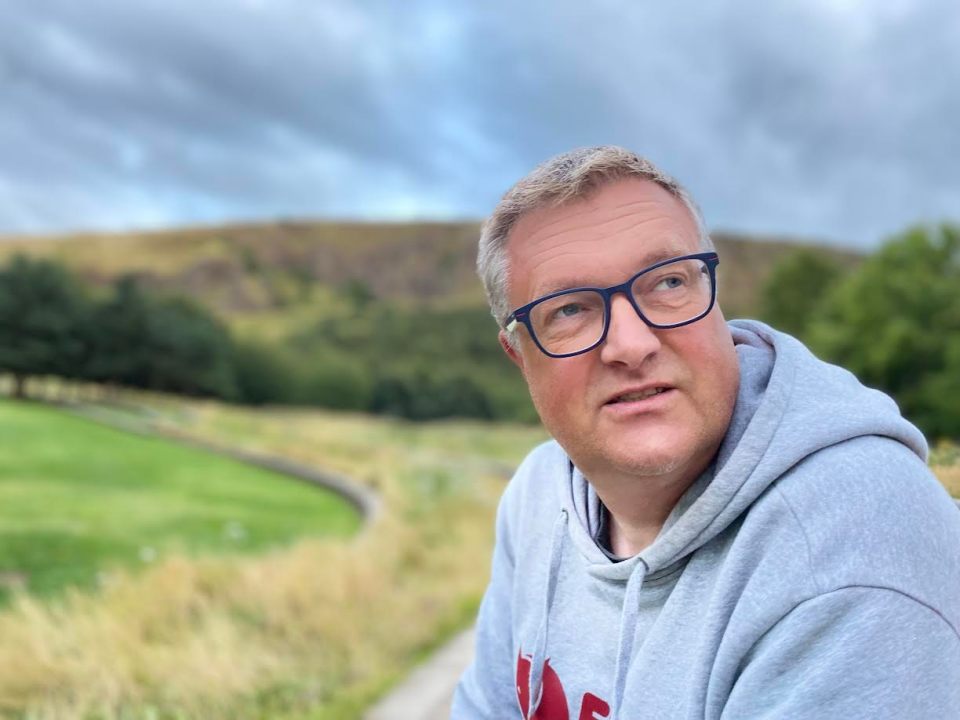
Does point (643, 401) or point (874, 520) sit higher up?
point (643, 401)

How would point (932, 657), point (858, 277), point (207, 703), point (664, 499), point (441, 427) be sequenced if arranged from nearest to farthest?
point (932, 657), point (664, 499), point (207, 703), point (858, 277), point (441, 427)

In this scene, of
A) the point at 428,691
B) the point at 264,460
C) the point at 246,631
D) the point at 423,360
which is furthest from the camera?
the point at 423,360

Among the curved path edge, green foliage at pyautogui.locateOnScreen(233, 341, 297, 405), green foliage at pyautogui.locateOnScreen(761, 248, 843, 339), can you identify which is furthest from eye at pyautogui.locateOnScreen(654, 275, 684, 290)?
green foliage at pyautogui.locateOnScreen(233, 341, 297, 405)

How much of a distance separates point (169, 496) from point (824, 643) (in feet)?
33.0

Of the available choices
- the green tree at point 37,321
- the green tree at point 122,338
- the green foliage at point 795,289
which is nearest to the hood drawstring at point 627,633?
the green tree at point 37,321

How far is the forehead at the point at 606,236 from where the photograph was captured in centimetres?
134

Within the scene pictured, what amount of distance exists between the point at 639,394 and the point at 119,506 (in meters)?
8.99

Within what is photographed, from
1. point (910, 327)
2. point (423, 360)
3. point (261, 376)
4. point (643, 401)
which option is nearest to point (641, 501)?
point (643, 401)

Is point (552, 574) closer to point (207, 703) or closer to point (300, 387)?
point (207, 703)

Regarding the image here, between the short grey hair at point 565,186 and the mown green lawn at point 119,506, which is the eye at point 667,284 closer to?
the short grey hair at point 565,186

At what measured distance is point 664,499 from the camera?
1.38 metres

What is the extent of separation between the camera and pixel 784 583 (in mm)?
1093

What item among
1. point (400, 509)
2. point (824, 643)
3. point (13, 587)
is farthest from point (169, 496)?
point (824, 643)

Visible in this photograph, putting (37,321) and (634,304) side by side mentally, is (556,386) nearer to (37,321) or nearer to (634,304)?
(634,304)
